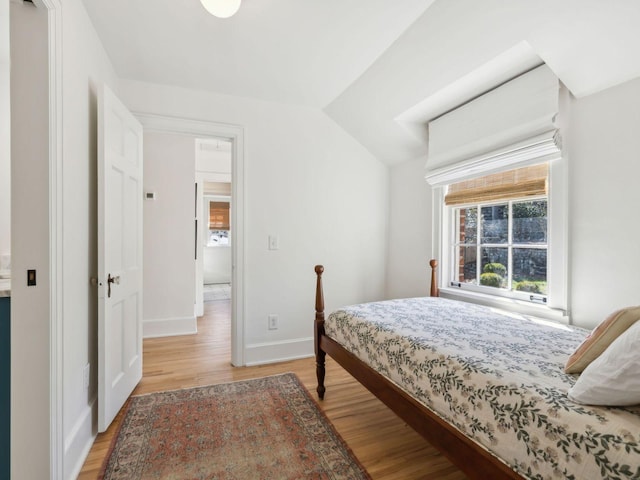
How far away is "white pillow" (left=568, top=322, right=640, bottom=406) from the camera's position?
84cm

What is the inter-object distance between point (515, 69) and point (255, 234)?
2.20 metres

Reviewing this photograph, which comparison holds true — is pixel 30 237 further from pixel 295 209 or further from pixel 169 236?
pixel 169 236

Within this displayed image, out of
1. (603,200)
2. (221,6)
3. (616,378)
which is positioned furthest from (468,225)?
(221,6)

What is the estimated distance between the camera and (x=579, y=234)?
6.23ft

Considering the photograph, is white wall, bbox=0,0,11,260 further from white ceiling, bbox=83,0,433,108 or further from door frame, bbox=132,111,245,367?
door frame, bbox=132,111,245,367

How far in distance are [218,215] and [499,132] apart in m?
7.06

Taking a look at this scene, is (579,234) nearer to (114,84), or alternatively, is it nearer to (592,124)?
(592,124)

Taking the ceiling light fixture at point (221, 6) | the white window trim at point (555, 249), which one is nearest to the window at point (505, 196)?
the white window trim at point (555, 249)

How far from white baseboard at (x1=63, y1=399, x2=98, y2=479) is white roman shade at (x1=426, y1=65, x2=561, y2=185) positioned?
9.32 ft

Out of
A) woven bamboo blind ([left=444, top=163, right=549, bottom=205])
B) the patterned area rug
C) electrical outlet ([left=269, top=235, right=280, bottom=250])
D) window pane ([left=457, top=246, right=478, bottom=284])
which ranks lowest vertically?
the patterned area rug

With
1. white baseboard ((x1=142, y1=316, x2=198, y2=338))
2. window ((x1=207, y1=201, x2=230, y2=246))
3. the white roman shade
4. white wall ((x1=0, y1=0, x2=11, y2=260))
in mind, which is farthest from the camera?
window ((x1=207, y1=201, x2=230, y2=246))

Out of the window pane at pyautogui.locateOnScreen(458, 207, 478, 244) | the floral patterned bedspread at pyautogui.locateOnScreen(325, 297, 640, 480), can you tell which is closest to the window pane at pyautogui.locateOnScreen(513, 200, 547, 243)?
the window pane at pyautogui.locateOnScreen(458, 207, 478, 244)

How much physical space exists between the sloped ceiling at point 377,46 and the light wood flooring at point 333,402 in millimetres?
2122

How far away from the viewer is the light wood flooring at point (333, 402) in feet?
5.30
